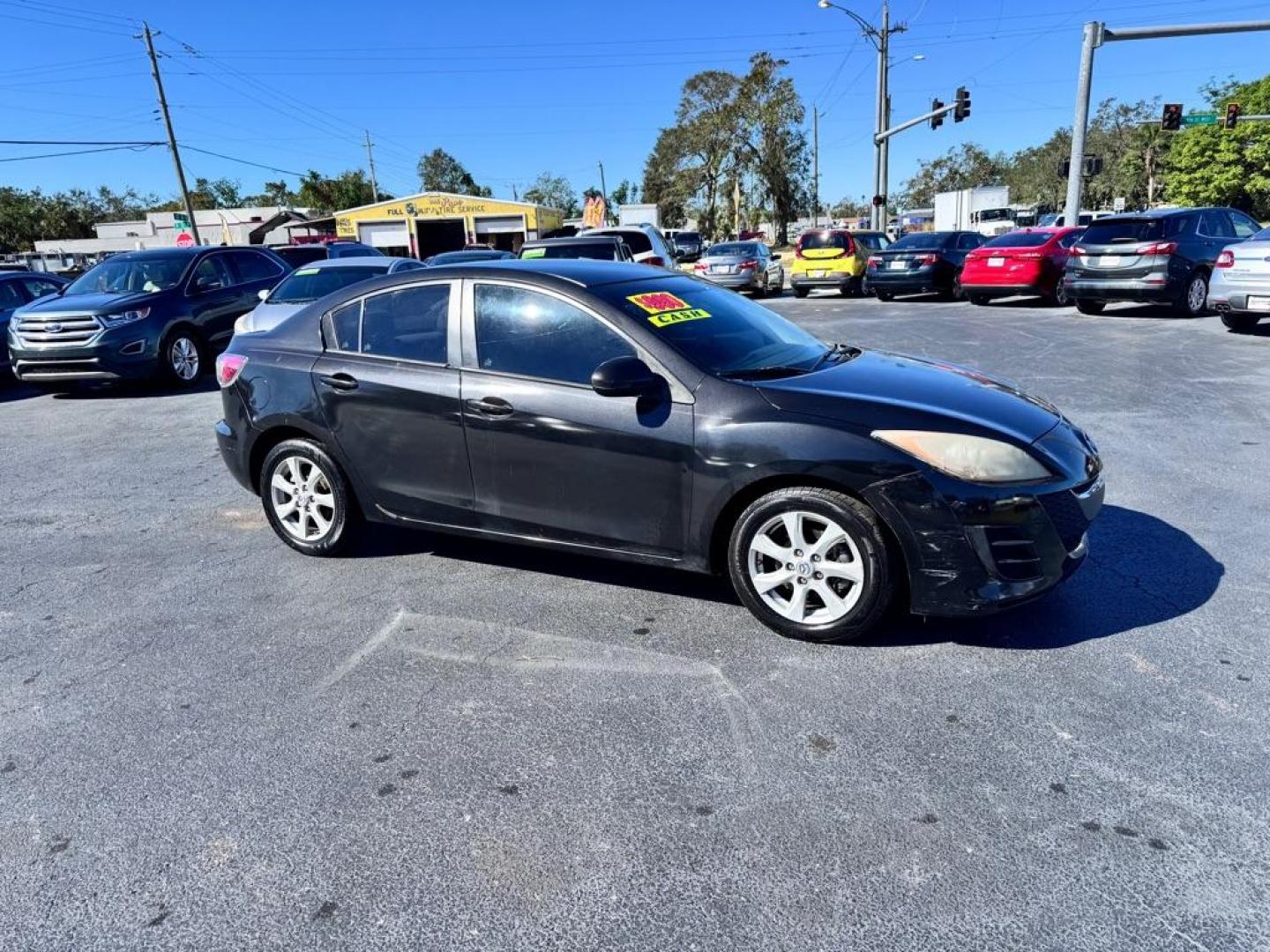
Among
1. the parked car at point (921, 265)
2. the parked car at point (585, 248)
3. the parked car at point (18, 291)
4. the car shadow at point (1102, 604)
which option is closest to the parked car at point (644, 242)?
the parked car at point (585, 248)

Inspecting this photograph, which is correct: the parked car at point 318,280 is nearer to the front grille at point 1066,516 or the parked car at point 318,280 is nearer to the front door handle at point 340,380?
the front door handle at point 340,380

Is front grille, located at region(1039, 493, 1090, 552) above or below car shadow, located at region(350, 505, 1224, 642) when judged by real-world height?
above

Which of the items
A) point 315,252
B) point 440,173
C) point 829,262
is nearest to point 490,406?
point 315,252

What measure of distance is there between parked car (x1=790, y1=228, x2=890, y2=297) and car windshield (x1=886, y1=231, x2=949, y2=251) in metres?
1.39

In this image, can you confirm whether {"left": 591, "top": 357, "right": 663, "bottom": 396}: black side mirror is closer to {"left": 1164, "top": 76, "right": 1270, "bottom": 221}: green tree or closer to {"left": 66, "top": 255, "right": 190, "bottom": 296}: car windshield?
{"left": 66, "top": 255, "right": 190, "bottom": 296}: car windshield

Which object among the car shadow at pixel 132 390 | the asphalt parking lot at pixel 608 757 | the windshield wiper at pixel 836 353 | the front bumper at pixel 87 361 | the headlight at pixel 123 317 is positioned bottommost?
the asphalt parking lot at pixel 608 757

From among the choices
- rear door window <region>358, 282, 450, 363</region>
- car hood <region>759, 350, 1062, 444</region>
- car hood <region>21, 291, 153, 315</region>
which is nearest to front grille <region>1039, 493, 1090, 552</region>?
car hood <region>759, 350, 1062, 444</region>

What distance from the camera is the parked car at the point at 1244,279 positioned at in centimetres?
1030

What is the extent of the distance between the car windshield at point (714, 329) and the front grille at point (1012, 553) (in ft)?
3.79

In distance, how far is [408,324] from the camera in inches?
171

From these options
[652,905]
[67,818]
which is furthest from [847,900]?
[67,818]

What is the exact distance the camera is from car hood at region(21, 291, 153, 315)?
10.2 m

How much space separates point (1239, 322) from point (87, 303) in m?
15.2

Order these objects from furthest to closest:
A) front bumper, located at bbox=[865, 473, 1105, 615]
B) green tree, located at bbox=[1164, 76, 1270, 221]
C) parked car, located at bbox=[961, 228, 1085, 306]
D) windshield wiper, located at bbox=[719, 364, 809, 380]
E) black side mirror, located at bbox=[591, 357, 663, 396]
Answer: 1. green tree, located at bbox=[1164, 76, 1270, 221]
2. parked car, located at bbox=[961, 228, 1085, 306]
3. windshield wiper, located at bbox=[719, 364, 809, 380]
4. black side mirror, located at bbox=[591, 357, 663, 396]
5. front bumper, located at bbox=[865, 473, 1105, 615]
